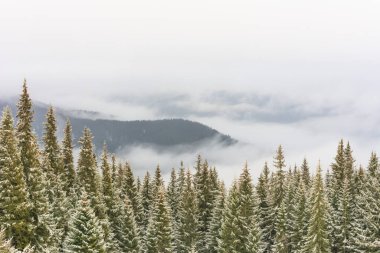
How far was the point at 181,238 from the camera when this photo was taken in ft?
257

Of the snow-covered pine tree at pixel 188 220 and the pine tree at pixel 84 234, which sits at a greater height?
the pine tree at pixel 84 234

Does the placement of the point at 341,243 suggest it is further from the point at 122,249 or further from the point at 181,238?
the point at 122,249

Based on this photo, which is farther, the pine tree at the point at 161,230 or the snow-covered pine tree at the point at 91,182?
the pine tree at the point at 161,230

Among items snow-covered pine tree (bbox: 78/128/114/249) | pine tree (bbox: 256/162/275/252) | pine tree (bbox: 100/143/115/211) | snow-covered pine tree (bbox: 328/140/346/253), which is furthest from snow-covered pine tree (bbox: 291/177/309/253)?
snow-covered pine tree (bbox: 78/128/114/249)

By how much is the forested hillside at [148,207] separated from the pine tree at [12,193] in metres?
0.08

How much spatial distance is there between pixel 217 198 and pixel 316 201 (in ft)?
64.3

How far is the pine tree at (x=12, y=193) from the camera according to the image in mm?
39469

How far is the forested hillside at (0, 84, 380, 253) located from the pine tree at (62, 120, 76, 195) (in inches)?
5.4

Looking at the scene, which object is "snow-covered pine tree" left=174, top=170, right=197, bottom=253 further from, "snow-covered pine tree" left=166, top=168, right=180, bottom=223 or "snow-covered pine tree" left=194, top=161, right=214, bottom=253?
"snow-covered pine tree" left=166, top=168, right=180, bottom=223

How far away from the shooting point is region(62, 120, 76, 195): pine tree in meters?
66.4

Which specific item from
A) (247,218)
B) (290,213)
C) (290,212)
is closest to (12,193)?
(247,218)

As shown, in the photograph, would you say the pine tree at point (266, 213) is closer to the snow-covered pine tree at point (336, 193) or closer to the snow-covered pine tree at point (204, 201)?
the snow-covered pine tree at point (204, 201)

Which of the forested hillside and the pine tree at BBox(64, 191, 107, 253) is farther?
the forested hillside

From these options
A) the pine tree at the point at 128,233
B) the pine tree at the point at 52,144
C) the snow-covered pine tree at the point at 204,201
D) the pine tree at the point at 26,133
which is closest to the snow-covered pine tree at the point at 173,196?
the snow-covered pine tree at the point at 204,201
